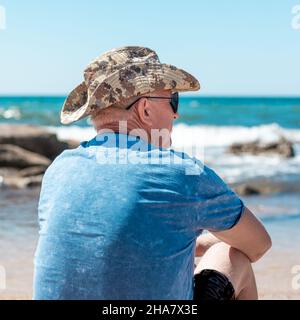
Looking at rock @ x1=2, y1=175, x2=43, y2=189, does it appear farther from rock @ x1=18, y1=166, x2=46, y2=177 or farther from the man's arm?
the man's arm

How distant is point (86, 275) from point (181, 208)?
0.42 metres

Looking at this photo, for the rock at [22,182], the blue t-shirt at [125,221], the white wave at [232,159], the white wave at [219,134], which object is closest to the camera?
the blue t-shirt at [125,221]

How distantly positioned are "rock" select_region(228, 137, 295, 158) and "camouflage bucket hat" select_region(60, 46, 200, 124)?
14.4m

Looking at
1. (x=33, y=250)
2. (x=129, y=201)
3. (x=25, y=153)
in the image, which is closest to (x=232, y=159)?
(x=25, y=153)

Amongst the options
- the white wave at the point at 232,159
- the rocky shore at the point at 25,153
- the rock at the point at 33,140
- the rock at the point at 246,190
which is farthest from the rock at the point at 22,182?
the rock at the point at 246,190

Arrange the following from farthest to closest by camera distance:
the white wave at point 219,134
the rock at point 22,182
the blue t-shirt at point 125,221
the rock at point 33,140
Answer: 1. the white wave at point 219,134
2. the rock at point 33,140
3. the rock at point 22,182
4. the blue t-shirt at point 125,221

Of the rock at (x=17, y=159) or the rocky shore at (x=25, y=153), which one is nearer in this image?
the rocky shore at (x=25, y=153)

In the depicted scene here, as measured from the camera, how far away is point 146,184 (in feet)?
7.77

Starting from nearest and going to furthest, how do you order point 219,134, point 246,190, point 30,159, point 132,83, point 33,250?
point 132,83 → point 33,250 → point 246,190 → point 30,159 → point 219,134

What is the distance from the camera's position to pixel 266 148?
17.7 meters

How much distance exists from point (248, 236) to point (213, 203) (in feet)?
1.24

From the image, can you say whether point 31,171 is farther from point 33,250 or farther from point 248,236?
point 248,236

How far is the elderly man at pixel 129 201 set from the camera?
2.35 meters

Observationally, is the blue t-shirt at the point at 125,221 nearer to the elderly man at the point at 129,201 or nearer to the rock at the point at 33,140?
the elderly man at the point at 129,201
